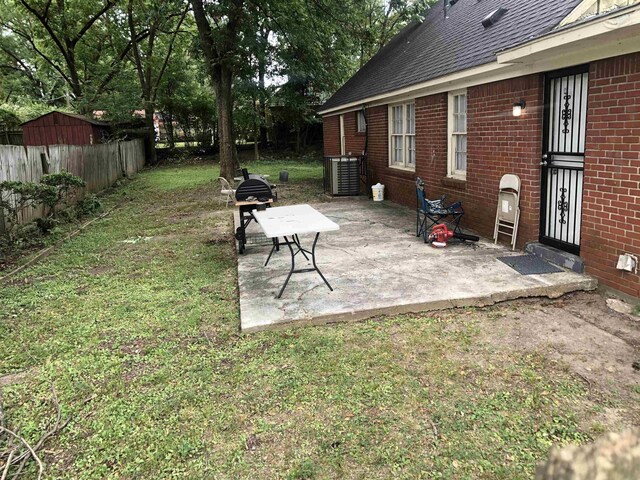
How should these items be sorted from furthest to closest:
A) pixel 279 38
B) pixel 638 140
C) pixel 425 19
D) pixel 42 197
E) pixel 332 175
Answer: pixel 279 38, pixel 425 19, pixel 332 175, pixel 42 197, pixel 638 140

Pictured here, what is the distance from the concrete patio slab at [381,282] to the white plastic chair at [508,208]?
0.24 meters

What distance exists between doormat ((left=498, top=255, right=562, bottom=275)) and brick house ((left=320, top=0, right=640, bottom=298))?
1.02 ft

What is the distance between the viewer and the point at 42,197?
26.5 ft

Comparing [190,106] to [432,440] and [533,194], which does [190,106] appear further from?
[432,440]

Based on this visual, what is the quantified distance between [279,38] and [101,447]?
15.0 m

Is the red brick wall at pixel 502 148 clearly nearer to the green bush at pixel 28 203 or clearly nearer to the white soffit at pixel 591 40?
the white soffit at pixel 591 40

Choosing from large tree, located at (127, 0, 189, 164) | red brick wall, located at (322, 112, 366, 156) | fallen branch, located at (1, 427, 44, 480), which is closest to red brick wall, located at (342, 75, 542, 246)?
red brick wall, located at (322, 112, 366, 156)

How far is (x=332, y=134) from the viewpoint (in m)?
17.1

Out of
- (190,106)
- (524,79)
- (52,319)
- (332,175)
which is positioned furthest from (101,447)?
(190,106)

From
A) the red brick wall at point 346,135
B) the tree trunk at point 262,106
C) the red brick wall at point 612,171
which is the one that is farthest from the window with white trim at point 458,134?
the tree trunk at point 262,106

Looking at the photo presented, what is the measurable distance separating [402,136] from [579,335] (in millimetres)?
7361

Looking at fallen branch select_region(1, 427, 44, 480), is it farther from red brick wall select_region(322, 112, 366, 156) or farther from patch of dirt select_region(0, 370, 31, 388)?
red brick wall select_region(322, 112, 366, 156)

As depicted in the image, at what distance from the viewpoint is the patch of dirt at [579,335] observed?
3.30 metres

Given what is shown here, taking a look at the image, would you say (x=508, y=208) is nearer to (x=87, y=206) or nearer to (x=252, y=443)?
(x=252, y=443)
